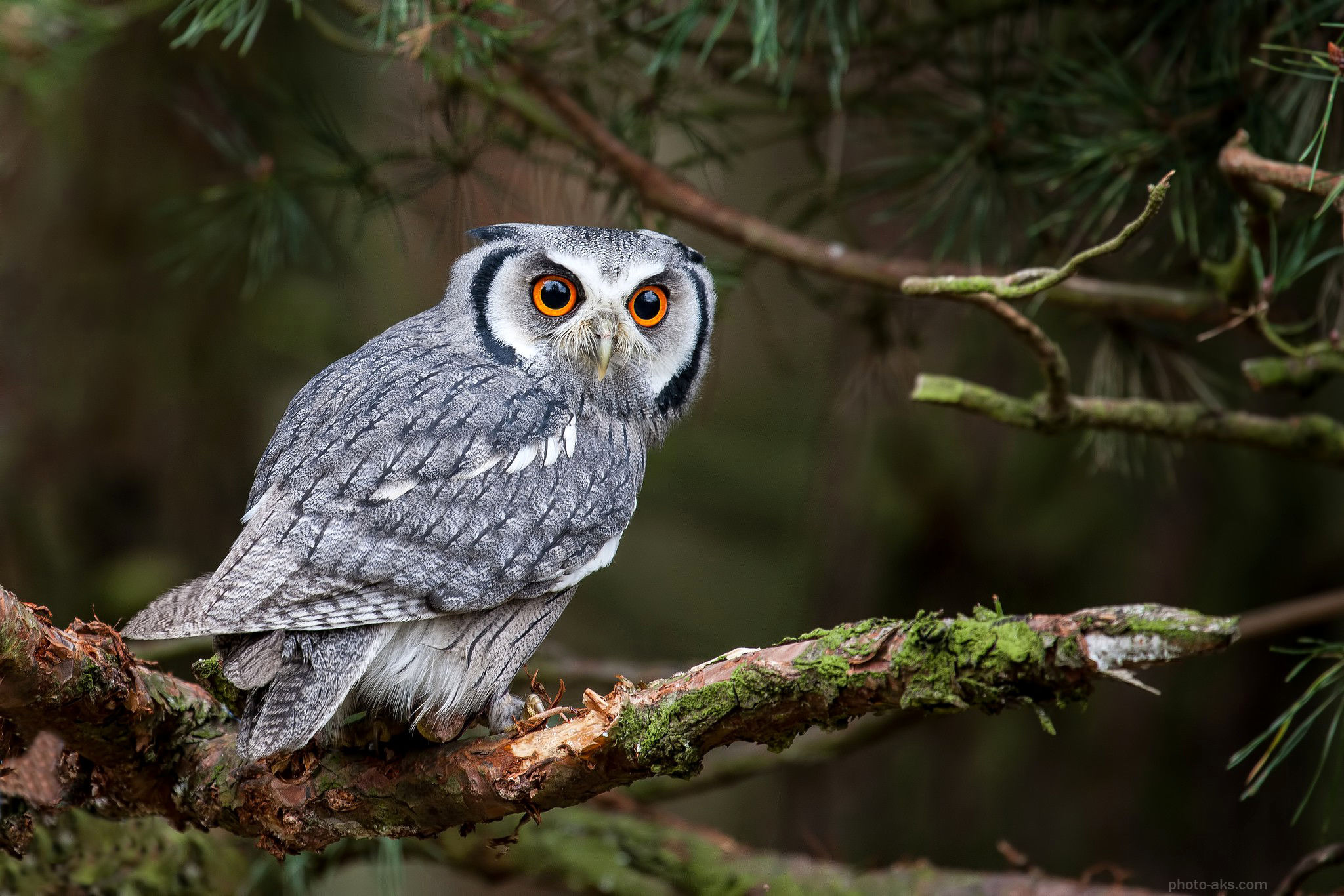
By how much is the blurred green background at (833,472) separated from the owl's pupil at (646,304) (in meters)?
0.72

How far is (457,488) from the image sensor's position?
68.2 inches

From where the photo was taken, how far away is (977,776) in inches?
138

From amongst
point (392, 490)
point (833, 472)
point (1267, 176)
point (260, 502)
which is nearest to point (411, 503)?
point (392, 490)

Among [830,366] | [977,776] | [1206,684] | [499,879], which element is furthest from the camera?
[830,366]

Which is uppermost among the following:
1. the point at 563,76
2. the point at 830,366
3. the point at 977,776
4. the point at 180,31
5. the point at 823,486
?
the point at 180,31

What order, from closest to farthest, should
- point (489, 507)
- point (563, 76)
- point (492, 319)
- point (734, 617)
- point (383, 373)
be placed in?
point (489, 507)
point (383, 373)
point (492, 319)
point (563, 76)
point (734, 617)

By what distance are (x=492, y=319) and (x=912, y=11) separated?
1.72m

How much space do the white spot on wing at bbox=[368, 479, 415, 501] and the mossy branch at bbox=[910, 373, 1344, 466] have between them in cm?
102

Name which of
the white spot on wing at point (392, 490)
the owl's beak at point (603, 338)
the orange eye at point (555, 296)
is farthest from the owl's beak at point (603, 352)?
the white spot on wing at point (392, 490)

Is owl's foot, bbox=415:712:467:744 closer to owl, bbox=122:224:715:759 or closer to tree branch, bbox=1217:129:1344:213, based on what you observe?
owl, bbox=122:224:715:759

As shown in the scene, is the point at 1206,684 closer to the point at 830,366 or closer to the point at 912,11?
the point at 830,366

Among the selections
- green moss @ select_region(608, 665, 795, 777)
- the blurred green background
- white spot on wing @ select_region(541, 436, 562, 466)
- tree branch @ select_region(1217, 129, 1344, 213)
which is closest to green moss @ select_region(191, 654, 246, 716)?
white spot on wing @ select_region(541, 436, 562, 466)

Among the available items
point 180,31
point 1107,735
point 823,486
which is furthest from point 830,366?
point 180,31

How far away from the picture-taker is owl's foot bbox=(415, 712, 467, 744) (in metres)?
1.70
